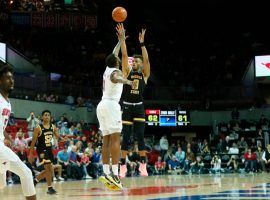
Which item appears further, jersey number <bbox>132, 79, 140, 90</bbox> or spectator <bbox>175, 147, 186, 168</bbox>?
spectator <bbox>175, 147, 186, 168</bbox>

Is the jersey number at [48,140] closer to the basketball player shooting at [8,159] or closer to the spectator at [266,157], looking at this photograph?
the basketball player shooting at [8,159]

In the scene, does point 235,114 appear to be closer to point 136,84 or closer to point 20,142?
point 20,142

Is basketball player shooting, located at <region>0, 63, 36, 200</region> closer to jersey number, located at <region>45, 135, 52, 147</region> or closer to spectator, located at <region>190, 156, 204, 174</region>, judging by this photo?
jersey number, located at <region>45, 135, 52, 147</region>

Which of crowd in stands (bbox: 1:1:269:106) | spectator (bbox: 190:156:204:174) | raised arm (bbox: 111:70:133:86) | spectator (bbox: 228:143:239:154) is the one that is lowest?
spectator (bbox: 190:156:204:174)

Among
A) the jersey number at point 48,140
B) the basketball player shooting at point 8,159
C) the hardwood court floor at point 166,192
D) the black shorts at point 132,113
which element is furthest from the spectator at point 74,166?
the basketball player shooting at point 8,159

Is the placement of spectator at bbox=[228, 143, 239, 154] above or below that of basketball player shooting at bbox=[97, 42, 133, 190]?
below

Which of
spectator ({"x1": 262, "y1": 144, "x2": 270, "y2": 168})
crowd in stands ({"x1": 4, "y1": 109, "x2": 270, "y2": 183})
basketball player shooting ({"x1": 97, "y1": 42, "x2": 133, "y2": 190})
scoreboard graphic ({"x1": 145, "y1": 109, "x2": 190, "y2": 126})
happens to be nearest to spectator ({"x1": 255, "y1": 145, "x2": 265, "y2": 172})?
crowd in stands ({"x1": 4, "y1": 109, "x2": 270, "y2": 183})

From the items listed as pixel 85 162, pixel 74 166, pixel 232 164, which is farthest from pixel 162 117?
pixel 74 166

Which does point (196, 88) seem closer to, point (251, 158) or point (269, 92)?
point (269, 92)

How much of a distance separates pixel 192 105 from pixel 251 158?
909 centimetres

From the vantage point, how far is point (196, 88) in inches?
1267

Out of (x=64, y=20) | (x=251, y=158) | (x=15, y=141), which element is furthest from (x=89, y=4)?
(x=15, y=141)

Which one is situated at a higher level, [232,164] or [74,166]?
[74,166]

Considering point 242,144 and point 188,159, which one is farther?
point 242,144
